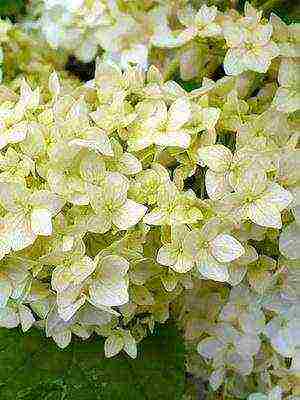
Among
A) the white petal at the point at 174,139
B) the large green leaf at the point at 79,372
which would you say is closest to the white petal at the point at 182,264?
the white petal at the point at 174,139

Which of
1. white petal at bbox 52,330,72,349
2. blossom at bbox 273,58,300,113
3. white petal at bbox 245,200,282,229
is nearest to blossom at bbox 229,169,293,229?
white petal at bbox 245,200,282,229

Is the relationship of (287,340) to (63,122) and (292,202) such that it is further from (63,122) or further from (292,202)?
(63,122)

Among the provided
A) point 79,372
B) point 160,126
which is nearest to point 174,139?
point 160,126

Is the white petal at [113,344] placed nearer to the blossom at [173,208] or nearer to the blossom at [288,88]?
the blossom at [173,208]

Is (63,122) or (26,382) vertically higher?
(63,122)

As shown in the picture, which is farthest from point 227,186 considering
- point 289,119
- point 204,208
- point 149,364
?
point 149,364

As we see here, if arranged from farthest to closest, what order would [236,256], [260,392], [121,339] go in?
[260,392]
[121,339]
[236,256]
